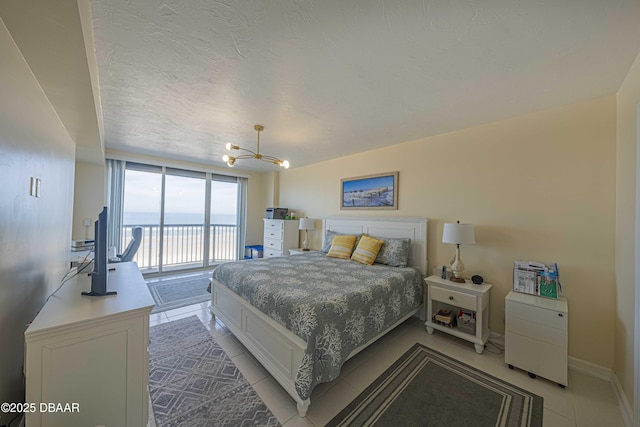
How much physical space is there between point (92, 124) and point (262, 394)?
276cm

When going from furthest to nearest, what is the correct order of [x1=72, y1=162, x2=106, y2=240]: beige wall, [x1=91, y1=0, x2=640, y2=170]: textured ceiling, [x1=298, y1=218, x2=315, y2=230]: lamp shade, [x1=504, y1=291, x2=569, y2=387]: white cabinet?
1. [x1=298, y1=218, x2=315, y2=230]: lamp shade
2. [x1=72, y1=162, x2=106, y2=240]: beige wall
3. [x1=504, y1=291, x2=569, y2=387]: white cabinet
4. [x1=91, y1=0, x2=640, y2=170]: textured ceiling

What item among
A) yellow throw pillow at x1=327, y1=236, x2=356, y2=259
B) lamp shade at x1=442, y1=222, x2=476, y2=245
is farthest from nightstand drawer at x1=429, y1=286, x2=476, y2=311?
yellow throw pillow at x1=327, y1=236, x2=356, y2=259

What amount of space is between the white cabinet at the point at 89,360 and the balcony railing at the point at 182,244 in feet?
12.5

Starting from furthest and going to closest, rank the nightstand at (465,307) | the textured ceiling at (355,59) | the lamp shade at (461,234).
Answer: the lamp shade at (461,234)
the nightstand at (465,307)
the textured ceiling at (355,59)

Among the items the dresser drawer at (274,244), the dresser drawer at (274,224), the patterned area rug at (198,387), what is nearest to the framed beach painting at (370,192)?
the dresser drawer at (274,224)

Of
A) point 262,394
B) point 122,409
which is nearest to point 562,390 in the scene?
point 262,394

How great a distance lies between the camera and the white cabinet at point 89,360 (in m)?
1.01

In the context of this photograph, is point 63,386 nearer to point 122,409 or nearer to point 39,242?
point 122,409

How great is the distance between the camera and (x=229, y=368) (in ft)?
6.60

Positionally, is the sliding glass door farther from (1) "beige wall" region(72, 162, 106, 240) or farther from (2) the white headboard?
(2) the white headboard

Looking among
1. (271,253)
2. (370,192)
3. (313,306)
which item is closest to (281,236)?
(271,253)

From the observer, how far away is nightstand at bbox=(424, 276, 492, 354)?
7.57 ft

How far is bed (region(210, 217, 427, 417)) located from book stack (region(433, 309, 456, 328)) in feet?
0.81

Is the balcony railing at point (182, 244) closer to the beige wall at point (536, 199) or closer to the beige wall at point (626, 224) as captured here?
the beige wall at point (536, 199)
